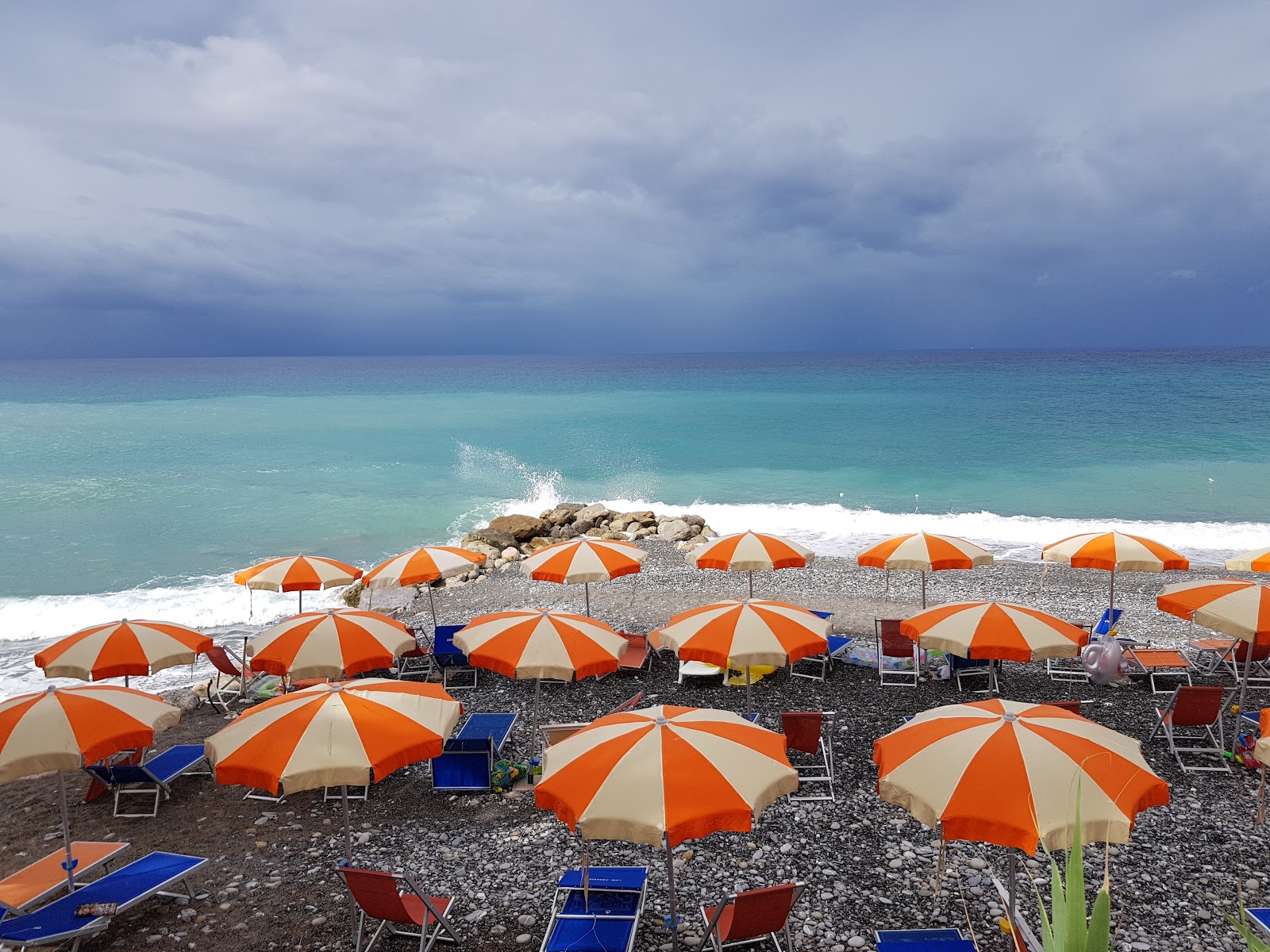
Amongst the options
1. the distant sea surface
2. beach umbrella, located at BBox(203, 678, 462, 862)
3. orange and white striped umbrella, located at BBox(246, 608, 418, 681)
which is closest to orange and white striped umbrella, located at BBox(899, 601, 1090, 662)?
beach umbrella, located at BBox(203, 678, 462, 862)

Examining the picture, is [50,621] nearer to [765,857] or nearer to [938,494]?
[765,857]

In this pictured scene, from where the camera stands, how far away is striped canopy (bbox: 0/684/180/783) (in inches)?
242

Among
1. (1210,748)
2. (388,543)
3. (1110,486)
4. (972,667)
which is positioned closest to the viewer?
(1210,748)

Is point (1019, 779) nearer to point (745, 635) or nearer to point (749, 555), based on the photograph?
point (745, 635)

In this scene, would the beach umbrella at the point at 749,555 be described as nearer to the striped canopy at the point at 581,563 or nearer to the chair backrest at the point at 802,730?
the striped canopy at the point at 581,563

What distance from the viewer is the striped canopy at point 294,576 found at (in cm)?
1182

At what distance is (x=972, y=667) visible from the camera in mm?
10797

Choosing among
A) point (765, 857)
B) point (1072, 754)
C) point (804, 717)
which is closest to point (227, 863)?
point (765, 857)

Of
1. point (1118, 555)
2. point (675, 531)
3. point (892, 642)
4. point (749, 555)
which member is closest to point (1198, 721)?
point (1118, 555)

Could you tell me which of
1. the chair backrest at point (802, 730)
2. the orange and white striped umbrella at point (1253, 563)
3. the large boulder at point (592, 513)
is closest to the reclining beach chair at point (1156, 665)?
the orange and white striped umbrella at point (1253, 563)

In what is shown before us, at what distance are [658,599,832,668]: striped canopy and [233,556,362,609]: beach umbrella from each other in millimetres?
6226

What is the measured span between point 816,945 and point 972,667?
6099 millimetres

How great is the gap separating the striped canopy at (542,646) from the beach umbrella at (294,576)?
447 centimetres

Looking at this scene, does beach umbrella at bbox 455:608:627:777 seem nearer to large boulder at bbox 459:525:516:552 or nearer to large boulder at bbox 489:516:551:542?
large boulder at bbox 459:525:516:552
